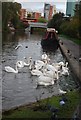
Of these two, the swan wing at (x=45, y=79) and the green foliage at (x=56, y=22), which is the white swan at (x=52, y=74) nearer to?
the swan wing at (x=45, y=79)

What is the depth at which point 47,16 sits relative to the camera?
408 ft

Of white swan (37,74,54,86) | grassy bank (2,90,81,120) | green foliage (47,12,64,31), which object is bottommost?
green foliage (47,12,64,31)

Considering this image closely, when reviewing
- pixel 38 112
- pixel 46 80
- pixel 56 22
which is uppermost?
pixel 38 112

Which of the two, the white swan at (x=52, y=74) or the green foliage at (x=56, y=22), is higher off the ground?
the white swan at (x=52, y=74)

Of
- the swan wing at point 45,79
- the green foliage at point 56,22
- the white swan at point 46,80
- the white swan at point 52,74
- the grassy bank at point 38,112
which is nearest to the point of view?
the grassy bank at point 38,112

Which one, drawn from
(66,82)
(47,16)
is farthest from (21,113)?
(47,16)

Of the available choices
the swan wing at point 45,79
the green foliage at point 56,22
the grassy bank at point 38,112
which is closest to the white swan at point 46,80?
the swan wing at point 45,79

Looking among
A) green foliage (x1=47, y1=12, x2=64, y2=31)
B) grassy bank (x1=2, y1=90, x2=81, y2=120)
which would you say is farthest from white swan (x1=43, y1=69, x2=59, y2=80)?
green foliage (x1=47, y1=12, x2=64, y2=31)

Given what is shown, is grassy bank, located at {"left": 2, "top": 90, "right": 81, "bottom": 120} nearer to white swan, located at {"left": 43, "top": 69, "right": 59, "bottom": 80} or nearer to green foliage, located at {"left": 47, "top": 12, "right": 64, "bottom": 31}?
white swan, located at {"left": 43, "top": 69, "right": 59, "bottom": 80}

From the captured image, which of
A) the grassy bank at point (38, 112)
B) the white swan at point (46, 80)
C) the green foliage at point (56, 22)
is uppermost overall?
the grassy bank at point (38, 112)

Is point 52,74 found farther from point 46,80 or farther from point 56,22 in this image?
point 56,22

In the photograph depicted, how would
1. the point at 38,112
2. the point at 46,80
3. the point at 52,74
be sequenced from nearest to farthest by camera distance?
the point at 38,112, the point at 46,80, the point at 52,74

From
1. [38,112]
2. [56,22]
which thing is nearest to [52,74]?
[38,112]

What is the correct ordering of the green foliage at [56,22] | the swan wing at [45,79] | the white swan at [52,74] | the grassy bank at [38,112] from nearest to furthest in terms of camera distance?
the grassy bank at [38,112] → the swan wing at [45,79] → the white swan at [52,74] → the green foliage at [56,22]
